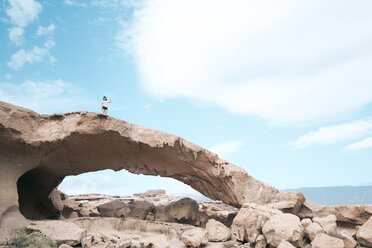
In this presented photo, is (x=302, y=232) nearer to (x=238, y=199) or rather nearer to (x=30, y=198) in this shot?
(x=238, y=199)

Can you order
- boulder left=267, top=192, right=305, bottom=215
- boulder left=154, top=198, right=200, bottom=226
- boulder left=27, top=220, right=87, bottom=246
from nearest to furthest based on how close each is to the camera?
boulder left=27, top=220, right=87, bottom=246 → boulder left=267, top=192, right=305, bottom=215 → boulder left=154, top=198, right=200, bottom=226

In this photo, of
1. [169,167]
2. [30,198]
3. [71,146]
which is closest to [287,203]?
[169,167]

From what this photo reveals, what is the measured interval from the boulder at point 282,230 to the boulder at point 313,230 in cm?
33

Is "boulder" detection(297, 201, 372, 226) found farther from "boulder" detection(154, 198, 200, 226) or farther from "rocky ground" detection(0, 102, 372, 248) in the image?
"boulder" detection(154, 198, 200, 226)

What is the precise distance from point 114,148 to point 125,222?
2.30 m

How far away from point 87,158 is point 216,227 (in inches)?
171

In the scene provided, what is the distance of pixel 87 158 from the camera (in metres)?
8.98

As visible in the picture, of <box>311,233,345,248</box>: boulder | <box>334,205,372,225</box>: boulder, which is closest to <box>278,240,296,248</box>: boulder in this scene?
<box>311,233,345,248</box>: boulder

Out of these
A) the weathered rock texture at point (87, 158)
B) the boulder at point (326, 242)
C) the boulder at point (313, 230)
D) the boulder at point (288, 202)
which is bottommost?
the boulder at point (326, 242)

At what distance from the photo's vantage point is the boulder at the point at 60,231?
6.51 m

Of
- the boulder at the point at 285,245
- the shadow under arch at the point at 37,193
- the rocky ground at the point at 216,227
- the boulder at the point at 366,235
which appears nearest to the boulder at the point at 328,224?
the rocky ground at the point at 216,227

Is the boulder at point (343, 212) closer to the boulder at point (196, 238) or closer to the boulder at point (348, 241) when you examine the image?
the boulder at point (348, 241)

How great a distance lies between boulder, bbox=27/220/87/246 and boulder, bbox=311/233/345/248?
5065 millimetres

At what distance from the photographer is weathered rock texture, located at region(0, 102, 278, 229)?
23.5ft
